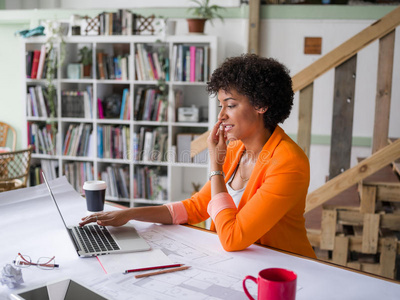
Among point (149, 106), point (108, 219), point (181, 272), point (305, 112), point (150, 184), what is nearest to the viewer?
point (181, 272)

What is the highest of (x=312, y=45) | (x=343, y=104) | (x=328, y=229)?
(x=312, y=45)

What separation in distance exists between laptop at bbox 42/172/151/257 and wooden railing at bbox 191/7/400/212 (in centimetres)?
139

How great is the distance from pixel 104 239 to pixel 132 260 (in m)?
0.20

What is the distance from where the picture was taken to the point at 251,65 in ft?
5.18

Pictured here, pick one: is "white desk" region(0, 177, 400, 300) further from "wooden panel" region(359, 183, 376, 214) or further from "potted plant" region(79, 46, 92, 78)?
"potted plant" region(79, 46, 92, 78)

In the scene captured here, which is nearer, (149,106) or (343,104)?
(343,104)

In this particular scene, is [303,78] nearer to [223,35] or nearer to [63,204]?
[63,204]

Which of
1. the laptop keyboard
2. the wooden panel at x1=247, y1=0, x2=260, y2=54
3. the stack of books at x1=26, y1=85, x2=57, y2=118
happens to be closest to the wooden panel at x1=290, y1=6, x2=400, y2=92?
the laptop keyboard

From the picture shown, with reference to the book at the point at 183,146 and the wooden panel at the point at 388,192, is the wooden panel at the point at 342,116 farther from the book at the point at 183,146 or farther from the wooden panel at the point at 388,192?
the book at the point at 183,146

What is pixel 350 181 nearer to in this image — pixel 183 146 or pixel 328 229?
pixel 328 229

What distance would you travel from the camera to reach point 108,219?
1.51 meters

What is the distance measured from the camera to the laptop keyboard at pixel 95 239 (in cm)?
132

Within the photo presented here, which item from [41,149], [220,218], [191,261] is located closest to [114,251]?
[191,261]

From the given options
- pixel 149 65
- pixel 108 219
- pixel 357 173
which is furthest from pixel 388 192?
pixel 149 65
